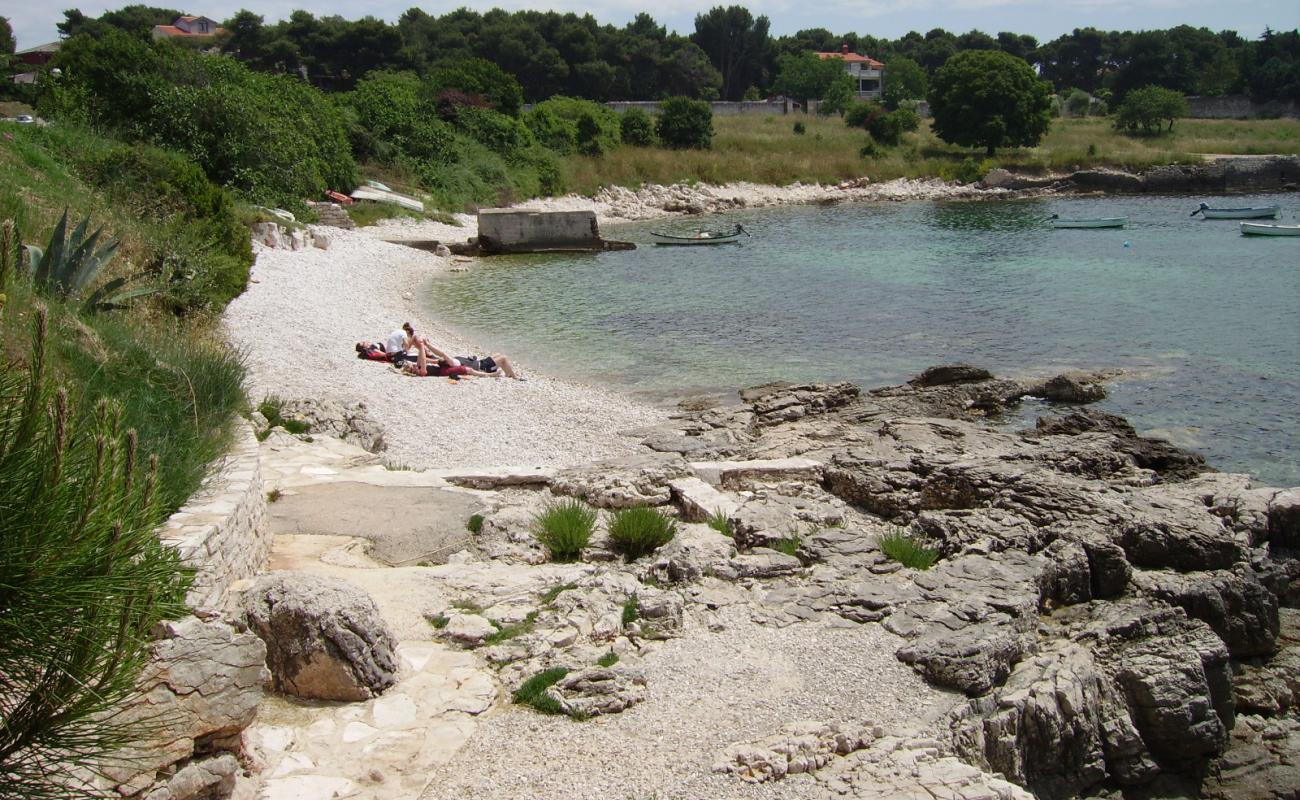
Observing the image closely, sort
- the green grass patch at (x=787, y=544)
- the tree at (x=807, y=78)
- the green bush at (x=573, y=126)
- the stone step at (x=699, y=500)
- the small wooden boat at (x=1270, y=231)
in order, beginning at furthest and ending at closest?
1. the tree at (x=807, y=78)
2. the green bush at (x=573, y=126)
3. the small wooden boat at (x=1270, y=231)
4. the stone step at (x=699, y=500)
5. the green grass patch at (x=787, y=544)

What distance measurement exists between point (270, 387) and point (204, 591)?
8741 mm

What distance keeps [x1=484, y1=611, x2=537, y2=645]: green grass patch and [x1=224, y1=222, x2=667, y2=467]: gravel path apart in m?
5.26

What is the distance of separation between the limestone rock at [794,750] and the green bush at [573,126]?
52.1m

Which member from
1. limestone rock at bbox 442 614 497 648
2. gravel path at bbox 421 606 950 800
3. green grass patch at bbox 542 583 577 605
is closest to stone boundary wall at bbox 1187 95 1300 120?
green grass patch at bbox 542 583 577 605

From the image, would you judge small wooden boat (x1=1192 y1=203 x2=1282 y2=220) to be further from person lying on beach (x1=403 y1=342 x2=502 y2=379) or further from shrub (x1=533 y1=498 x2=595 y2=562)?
shrub (x1=533 y1=498 x2=595 y2=562)

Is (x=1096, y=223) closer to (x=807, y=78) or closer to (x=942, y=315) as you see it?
(x=942, y=315)

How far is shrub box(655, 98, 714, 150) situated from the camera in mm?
62625

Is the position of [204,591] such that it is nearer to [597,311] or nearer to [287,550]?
[287,550]

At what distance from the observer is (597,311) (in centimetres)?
2711

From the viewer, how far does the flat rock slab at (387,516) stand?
9148mm

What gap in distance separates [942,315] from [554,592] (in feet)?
66.4

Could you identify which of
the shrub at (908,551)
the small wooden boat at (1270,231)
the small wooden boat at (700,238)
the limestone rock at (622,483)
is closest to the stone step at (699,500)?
the limestone rock at (622,483)

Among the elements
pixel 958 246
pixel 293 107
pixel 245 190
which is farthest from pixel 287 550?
pixel 958 246

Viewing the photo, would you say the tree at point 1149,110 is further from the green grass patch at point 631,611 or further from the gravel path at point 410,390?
the green grass patch at point 631,611
